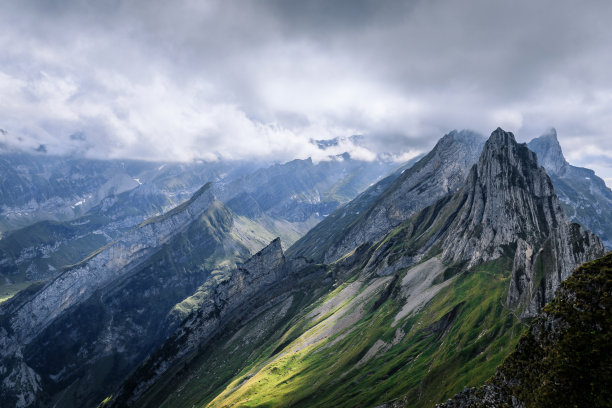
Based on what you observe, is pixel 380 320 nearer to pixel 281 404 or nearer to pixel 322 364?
pixel 322 364

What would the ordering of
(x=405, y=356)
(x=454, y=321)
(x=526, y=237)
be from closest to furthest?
(x=405, y=356), (x=454, y=321), (x=526, y=237)

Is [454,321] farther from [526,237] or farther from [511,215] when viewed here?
[511,215]

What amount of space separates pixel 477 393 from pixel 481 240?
144 m

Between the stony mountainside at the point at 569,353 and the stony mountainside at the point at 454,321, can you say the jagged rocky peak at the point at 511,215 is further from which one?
the stony mountainside at the point at 569,353

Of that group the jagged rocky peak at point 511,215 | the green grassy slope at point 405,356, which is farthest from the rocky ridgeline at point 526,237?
the green grassy slope at point 405,356

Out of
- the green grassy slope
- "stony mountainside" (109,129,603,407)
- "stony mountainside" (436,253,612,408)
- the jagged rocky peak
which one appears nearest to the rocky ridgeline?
the jagged rocky peak

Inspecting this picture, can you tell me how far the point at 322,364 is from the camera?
168 m

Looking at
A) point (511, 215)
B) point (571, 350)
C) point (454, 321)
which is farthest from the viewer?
point (511, 215)

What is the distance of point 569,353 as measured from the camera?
37344mm

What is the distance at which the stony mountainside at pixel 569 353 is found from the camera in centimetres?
3512

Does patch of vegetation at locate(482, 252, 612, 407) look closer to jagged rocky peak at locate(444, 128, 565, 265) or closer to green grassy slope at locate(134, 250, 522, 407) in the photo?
green grassy slope at locate(134, 250, 522, 407)

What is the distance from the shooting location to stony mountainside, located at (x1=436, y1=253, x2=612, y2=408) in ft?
115

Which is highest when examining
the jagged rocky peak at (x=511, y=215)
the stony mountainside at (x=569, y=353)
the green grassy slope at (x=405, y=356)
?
the jagged rocky peak at (x=511, y=215)

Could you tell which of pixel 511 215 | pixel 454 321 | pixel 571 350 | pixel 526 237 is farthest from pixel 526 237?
pixel 571 350
